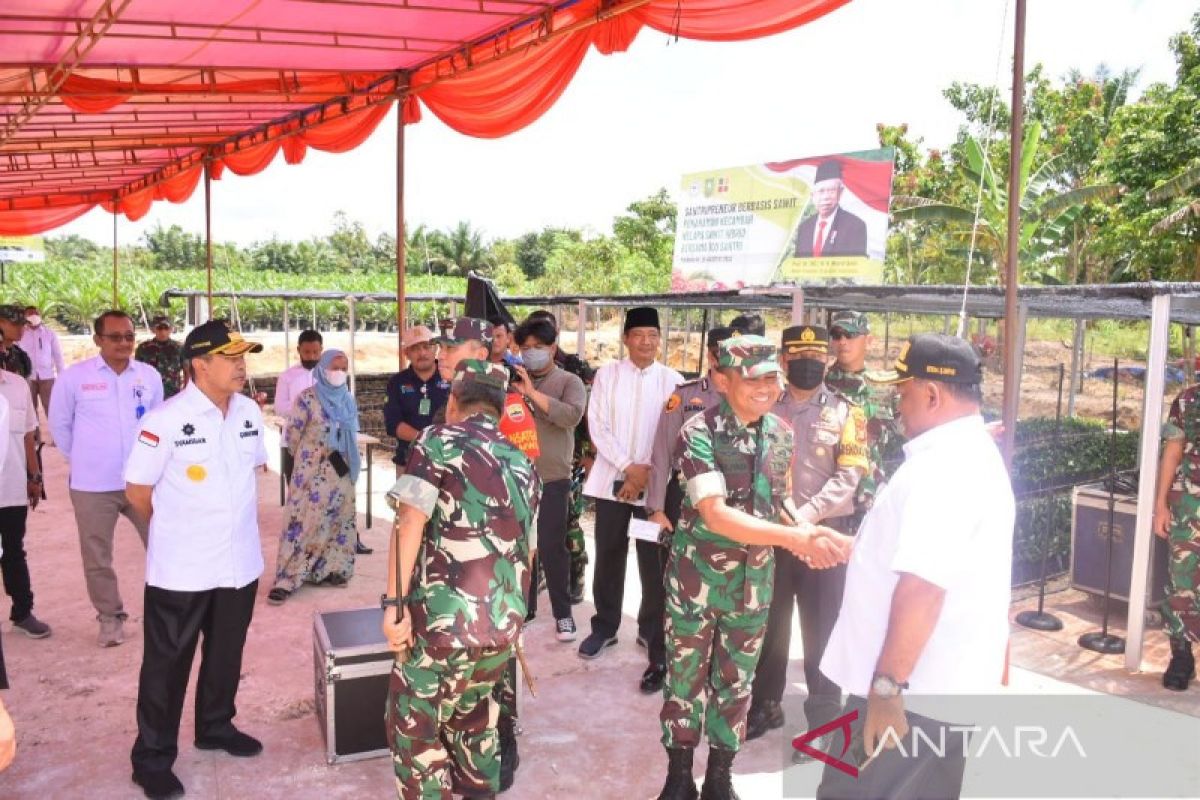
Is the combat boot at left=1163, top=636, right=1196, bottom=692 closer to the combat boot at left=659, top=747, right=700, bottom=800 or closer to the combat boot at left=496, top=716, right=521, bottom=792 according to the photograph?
the combat boot at left=659, top=747, right=700, bottom=800

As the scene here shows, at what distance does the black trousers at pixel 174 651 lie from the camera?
3057mm

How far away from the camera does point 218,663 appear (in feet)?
10.7

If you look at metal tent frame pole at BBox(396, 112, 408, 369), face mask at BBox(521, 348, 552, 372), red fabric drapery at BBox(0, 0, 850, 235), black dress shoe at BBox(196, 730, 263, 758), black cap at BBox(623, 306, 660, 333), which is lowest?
black dress shoe at BBox(196, 730, 263, 758)

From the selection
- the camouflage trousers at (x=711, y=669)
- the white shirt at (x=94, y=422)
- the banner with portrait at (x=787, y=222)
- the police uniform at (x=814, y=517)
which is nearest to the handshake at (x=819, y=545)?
the camouflage trousers at (x=711, y=669)

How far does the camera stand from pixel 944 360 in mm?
2025

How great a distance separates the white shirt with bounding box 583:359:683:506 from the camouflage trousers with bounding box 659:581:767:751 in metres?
1.33

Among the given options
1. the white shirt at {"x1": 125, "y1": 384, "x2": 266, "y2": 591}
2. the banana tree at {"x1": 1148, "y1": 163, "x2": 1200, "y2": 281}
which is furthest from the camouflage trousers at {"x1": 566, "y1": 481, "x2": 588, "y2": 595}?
the banana tree at {"x1": 1148, "y1": 163, "x2": 1200, "y2": 281}

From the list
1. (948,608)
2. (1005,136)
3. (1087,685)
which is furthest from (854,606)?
(1005,136)

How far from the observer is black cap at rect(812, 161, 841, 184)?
572 inches

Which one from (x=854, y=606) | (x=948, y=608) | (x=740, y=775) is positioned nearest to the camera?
(x=948, y=608)

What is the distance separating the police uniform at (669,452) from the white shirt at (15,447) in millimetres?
3290

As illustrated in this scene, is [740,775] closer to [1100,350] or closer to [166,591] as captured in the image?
[166,591]

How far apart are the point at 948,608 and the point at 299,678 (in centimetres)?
323

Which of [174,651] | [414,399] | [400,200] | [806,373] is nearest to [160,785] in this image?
[174,651]
